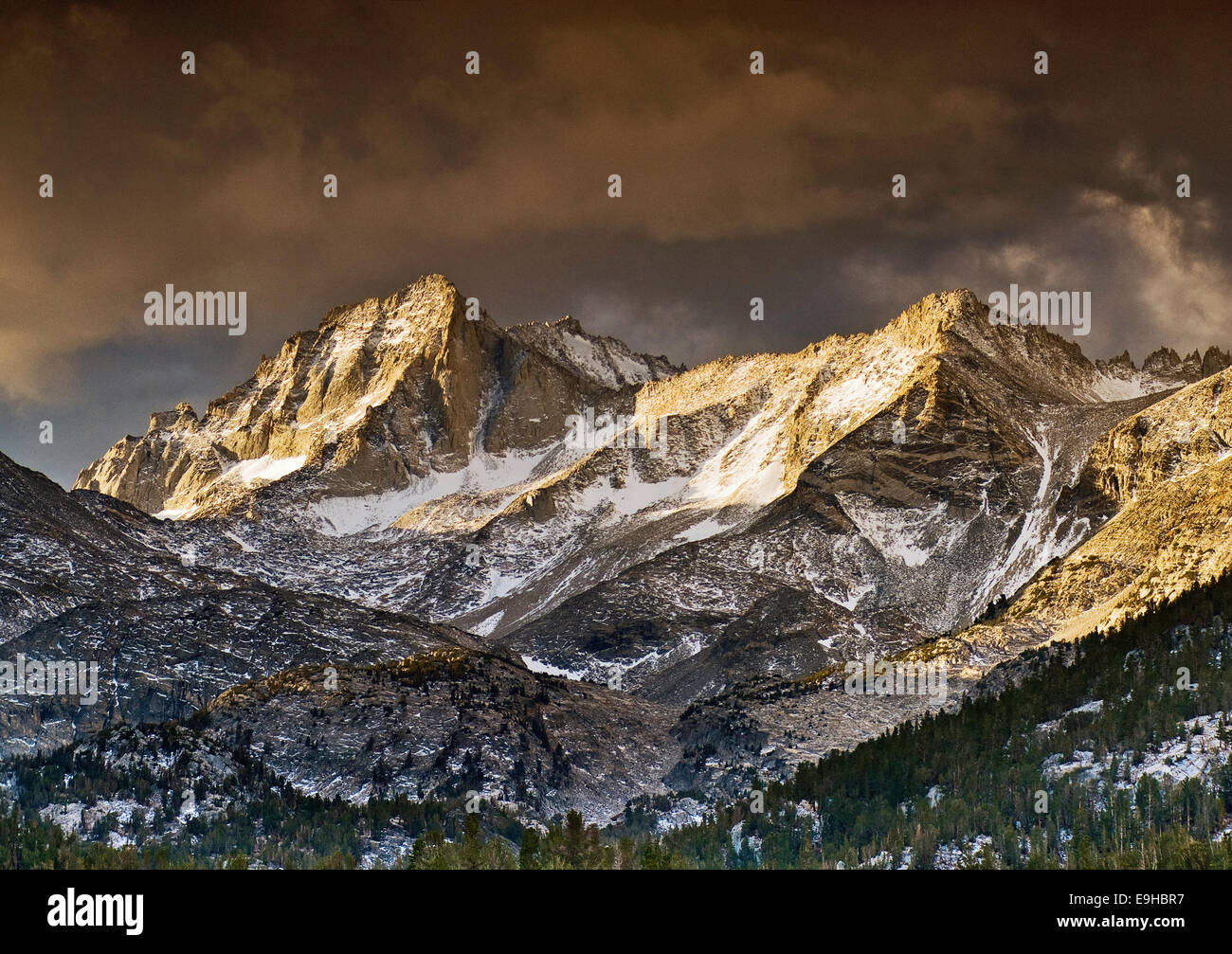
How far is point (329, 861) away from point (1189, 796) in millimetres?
96714

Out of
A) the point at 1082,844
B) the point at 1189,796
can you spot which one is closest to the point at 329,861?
the point at 1082,844
